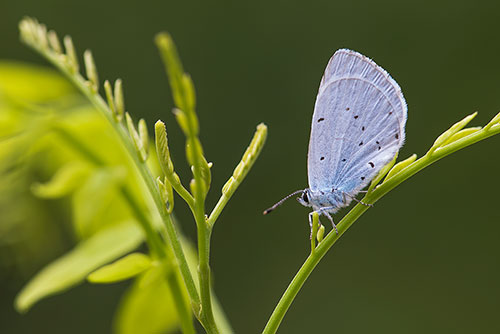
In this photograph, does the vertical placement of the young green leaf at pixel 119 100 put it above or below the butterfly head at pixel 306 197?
above

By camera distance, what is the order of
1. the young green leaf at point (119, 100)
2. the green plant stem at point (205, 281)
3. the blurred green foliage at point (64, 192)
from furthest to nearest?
the blurred green foliage at point (64, 192) < the young green leaf at point (119, 100) < the green plant stem at point (205, 281)

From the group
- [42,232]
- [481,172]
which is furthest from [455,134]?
[481,172]

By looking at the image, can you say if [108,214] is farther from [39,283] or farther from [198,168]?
[198,168]

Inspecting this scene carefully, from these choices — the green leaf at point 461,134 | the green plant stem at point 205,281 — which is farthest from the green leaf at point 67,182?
the green leaf at point 461,134

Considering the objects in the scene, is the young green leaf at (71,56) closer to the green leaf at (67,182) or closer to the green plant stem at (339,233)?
the green leaf at (67,182)

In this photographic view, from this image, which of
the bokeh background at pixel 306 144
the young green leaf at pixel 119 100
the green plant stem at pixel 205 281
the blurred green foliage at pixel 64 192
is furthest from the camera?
the bokeh background at pixel 306 144
